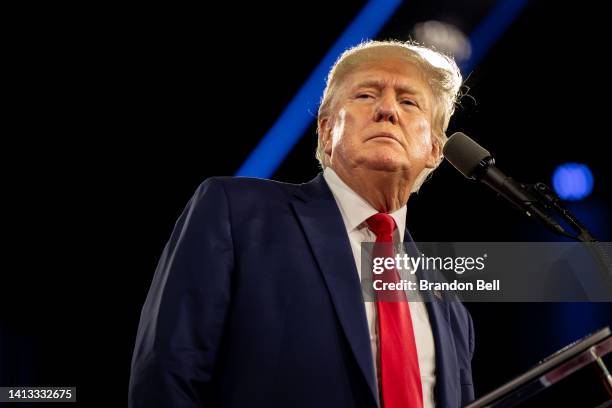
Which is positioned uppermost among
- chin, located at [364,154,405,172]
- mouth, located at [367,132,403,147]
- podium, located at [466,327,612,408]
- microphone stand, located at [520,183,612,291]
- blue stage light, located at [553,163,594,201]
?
blue stage light, located at [553,163,594,201]

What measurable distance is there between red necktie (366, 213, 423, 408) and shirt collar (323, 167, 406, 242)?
0.25ft

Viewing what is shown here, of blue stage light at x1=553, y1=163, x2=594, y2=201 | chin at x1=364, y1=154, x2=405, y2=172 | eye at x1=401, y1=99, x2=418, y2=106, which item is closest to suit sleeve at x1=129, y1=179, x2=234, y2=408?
chin at x1=364, y1=154, x2=405, y2=172

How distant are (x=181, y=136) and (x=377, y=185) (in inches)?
61.7

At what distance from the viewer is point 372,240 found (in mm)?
1675

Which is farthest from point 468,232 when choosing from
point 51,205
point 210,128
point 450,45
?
point 51,205

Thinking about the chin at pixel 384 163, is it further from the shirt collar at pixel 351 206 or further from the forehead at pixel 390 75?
the forehead at pixel 390 75

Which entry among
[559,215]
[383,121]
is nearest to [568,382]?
[559,215]

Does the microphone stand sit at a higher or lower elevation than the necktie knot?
lower

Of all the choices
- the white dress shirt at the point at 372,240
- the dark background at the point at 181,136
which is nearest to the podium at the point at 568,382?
the white dress shirt at the point at 372,240

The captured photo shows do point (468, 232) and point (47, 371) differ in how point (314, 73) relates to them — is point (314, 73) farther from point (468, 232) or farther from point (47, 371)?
point (47, 371)

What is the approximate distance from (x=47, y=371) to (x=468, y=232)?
195cm

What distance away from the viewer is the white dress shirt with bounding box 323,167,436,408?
1.56 metres

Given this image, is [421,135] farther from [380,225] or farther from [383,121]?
[380,225]

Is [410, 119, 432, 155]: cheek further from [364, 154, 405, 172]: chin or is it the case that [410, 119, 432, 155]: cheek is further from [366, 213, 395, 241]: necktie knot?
[366, 213, 395, 241]: necktie knot
